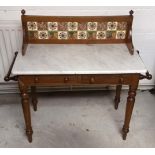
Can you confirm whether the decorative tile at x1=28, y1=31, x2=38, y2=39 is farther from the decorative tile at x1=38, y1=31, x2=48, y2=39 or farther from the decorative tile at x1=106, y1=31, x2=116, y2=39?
the decorative tile at x1=106, y1=31, x2=116, y2=39

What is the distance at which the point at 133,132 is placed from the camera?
1772mm

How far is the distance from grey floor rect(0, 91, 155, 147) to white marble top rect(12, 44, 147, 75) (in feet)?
2.03

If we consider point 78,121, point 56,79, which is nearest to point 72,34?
point 56,79

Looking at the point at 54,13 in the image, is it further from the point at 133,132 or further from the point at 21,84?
the point at 133,132

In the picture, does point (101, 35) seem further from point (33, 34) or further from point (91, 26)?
point (33, 34)

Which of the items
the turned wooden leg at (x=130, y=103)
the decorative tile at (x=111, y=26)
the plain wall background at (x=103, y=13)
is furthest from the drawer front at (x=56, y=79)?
the plain wall background at (x=103, y=13)

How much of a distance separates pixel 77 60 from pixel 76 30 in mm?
275

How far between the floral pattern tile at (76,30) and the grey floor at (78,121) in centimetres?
67

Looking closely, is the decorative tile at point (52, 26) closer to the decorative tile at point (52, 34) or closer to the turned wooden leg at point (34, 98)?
the decorative tile at point (52, 34)

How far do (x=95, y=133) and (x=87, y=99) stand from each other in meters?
0.41

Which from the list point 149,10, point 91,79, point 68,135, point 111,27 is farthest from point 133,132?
point 149,10

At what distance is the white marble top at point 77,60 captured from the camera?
134cm

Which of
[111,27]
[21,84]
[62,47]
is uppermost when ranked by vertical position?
[111,27]

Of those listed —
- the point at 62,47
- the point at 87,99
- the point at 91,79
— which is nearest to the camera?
the point at 91,79
